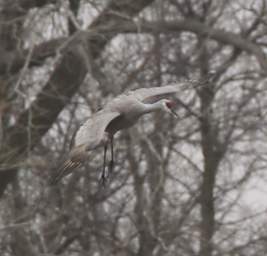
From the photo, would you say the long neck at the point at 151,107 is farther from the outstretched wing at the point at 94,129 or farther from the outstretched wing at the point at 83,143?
the outstretched wing at the point at 83,143

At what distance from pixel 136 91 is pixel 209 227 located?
8365 millimetres

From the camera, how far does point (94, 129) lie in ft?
19.1

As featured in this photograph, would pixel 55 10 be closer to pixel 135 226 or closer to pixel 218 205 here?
pixel 135 226

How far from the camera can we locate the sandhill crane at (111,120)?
564cm

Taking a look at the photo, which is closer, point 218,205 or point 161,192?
point 161,192

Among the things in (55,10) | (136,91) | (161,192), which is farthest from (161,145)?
(136,91)

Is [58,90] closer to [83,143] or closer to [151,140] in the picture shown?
[151,140]

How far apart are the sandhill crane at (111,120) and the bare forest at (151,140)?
20.4ft

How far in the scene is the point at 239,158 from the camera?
52.3 ft

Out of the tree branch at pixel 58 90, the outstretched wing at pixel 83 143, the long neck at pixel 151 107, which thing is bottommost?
the outstretched wing at pixel 83 143

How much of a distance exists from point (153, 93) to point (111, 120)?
85 centimetres

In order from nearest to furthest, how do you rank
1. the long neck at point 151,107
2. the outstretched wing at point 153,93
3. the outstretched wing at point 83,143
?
the outstretched wing at point 83,143 → the long neck at point 151,107 → the outstretched wing at point 153,93

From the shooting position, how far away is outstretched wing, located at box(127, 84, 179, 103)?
6.93 metres

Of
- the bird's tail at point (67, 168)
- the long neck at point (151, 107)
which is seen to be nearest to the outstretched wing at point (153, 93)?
the long neck at point (151, 107)
